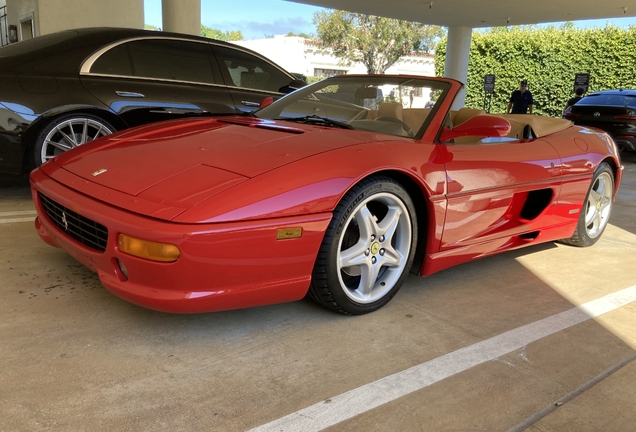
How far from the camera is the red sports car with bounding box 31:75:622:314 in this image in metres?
2.02

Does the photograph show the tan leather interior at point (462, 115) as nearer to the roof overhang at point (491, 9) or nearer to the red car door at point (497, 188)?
the red car door at point (497, 188)

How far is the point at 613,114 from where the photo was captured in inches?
386

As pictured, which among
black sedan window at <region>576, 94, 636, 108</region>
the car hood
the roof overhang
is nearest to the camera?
the car hood

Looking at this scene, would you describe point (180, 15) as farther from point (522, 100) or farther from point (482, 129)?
point (522, 100)

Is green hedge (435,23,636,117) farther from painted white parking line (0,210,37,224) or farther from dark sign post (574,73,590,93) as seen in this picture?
painted white parking line (0,210,37,224)

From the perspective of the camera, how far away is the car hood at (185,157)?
6.91ft

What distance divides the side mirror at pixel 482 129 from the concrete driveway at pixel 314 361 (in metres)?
0.87

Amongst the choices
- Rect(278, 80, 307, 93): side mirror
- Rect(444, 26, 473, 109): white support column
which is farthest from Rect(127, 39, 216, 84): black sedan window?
Rect(444, 26, 473, 109): white support column

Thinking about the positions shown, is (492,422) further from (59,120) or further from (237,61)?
(237,61)

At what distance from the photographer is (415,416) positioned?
1.83 meters

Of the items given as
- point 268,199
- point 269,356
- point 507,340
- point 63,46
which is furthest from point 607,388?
point 63,46

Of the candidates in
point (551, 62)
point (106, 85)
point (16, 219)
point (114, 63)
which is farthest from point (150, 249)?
point (551, 62)

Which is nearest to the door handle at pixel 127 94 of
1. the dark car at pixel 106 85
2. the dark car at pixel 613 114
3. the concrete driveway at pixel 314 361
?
the dark car at pixel 106 85

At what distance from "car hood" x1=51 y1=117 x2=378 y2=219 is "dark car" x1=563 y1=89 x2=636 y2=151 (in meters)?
8.78
